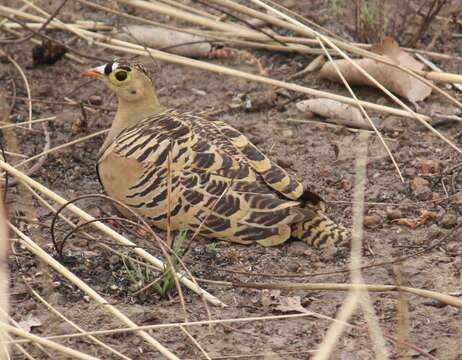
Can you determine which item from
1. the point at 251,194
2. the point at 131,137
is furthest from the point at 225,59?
the point at 251,194

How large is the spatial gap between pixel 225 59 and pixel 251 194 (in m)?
1.67

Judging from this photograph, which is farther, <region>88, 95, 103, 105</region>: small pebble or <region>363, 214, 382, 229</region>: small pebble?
<region>88, 95, 103, 105</region>: small pebble

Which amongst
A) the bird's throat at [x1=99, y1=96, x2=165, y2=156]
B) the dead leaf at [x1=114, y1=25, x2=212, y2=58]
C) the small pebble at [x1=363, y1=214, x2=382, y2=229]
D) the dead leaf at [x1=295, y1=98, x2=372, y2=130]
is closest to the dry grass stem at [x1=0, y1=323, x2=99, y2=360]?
the small pebble at [x1=363, y1=214, x2=382, y2=229]

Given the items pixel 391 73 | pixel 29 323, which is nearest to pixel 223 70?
pixel 391 73

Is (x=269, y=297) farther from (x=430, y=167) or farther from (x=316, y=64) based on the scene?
(x=316, y=64)

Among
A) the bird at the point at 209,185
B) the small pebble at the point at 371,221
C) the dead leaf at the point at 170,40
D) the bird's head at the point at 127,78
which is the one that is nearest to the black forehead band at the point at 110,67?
the bird's head at the point at 127,78

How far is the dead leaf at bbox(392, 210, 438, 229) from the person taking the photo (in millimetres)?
3885

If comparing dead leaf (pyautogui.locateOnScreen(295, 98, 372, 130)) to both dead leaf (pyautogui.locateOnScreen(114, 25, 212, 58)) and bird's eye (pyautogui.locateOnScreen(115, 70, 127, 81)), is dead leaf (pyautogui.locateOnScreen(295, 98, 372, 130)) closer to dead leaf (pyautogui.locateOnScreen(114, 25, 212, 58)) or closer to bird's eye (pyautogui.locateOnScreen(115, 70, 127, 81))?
dead leaf (pyautogui.locateOnScreen(114, 25, 212, 58))

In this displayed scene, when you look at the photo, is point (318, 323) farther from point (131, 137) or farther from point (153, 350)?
point (131, 137)

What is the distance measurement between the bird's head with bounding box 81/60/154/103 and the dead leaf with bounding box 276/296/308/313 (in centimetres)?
134

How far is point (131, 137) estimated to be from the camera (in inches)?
165

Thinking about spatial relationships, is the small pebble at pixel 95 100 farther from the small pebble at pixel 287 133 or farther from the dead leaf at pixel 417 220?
the dead leaf at pixel 417 220

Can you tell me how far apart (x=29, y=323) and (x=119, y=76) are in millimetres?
1431

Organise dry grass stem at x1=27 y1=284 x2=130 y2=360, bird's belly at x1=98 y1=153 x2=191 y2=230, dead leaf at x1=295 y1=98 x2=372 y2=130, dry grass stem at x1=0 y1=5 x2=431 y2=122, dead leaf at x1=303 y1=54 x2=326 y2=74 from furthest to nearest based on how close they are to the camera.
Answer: dead leaf at x1=303 y1=54 x2=326 y2=74 < dead leaf at x1=295 y1=98 x2=372 y2=130 < dry grass stem at x1=0 y1=5 x2=431 y2=122 < bird's belly at x1=98 y1=153 x2=191 y2=230 < dry grass stem at x1=27 y1=284 x2=130 y2=360
